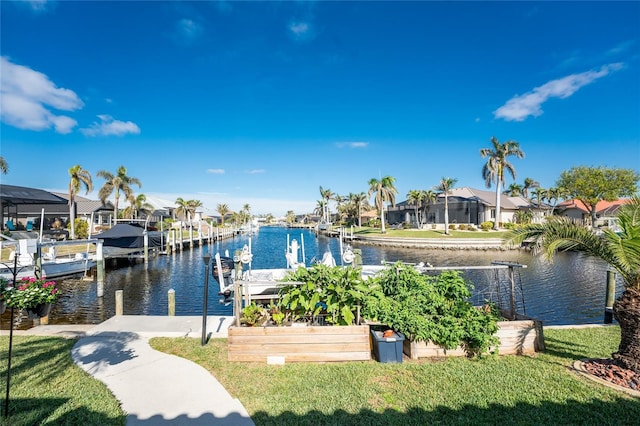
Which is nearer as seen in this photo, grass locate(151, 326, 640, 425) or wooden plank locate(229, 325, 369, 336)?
grass locate(151, 326, 640, 425)

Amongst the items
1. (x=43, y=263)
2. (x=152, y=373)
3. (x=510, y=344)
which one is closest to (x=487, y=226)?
(x=510, y=344)

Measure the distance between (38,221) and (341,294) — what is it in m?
40.7

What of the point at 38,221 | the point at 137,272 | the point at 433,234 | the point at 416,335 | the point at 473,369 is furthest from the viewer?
the point at 433,234

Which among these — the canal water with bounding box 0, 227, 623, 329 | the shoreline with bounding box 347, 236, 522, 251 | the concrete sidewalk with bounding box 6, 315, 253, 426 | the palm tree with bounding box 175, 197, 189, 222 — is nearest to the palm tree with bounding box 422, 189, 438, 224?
the shoreline with bounding box 347, 236, 522, 251

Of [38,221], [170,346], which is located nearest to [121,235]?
[38,221]

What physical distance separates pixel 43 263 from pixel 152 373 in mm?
18579

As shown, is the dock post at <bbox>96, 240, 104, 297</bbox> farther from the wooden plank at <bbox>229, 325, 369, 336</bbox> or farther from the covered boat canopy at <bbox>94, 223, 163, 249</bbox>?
the wooden plank at <bbox>229, 325, 369, 336</bbox>

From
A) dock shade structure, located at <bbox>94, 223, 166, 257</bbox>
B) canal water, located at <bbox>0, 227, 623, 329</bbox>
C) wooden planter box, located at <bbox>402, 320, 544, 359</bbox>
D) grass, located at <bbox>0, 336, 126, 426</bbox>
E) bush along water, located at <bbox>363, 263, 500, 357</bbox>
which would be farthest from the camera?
dock shade structure, located at <bbox>94, 223, 166, 257</bbox>

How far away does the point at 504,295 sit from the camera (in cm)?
1602

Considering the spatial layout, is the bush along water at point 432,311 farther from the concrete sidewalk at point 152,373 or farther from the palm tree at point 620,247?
the concrete sidewalk at point 152,373

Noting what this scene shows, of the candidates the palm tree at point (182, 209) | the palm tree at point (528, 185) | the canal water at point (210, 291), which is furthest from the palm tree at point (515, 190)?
the palm tree at point (182, 209)

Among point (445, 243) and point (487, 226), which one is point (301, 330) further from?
point (487, 226)

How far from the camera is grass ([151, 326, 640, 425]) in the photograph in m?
4.37

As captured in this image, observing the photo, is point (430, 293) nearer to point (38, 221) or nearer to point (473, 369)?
point (473, 369)
